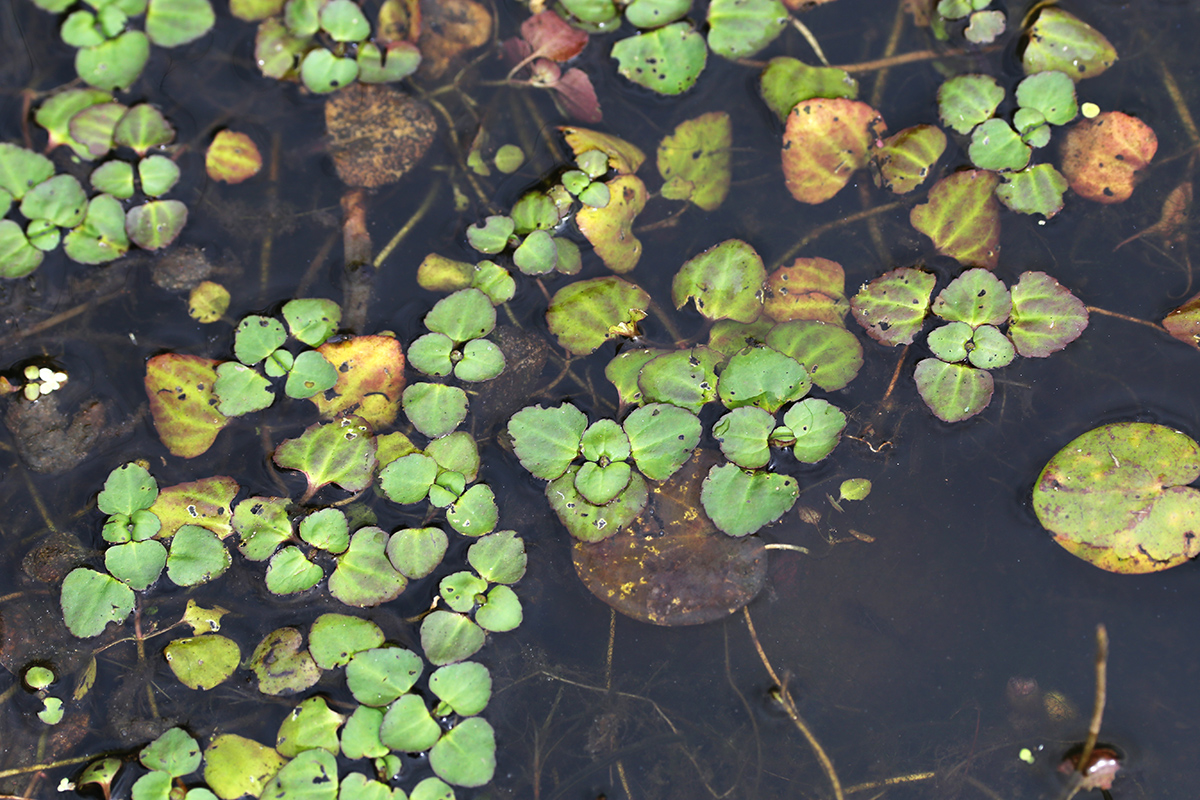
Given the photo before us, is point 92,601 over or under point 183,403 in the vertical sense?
under

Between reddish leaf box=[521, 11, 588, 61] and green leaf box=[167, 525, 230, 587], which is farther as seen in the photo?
reddish leaf box=[521, 11, 588, 61]

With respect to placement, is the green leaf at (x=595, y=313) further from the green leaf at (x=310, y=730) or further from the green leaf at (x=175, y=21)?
the green leaf at (x=175, y=21)

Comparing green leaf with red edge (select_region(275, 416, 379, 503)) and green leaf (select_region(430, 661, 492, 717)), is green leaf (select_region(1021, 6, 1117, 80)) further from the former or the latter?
green leaf (select_region(430, 661, 492, 717))

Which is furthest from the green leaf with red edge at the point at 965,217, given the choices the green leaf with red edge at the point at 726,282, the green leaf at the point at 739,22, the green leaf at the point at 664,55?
the green leaf at the point at 664,55

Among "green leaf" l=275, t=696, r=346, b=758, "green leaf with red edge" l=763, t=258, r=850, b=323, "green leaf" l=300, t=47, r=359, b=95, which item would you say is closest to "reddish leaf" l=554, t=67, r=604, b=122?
"green leaf" l=300, t=47, r=359, b=95

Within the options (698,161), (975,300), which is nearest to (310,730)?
(698,161)

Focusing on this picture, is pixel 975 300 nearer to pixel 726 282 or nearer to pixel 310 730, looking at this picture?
pixel 726 282
